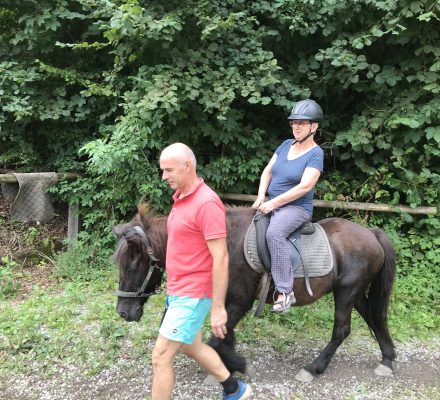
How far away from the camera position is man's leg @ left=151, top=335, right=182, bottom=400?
8.02 feet

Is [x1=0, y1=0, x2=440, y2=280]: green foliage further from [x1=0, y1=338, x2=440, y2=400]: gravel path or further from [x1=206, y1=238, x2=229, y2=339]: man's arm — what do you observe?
[x1=206, y1=238, x2=229, y2=339]: man's arm

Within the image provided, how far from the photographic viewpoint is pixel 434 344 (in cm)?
410

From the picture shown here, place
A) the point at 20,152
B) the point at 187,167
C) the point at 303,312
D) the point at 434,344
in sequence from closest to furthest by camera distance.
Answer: the point at 187,167 < the point at 434,344 < the point at 303,312 < the point at 20,152

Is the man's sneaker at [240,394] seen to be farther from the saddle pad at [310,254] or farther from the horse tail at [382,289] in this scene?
the horse tail at [382,289]

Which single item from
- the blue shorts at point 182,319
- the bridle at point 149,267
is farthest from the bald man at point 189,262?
the bridle at point 149,267

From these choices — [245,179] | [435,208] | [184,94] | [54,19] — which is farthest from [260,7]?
[435,208]

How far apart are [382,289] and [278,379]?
1.28 meters

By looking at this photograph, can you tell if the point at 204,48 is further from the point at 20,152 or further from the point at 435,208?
the point at 435,208

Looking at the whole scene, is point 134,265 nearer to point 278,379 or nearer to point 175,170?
point 175,170

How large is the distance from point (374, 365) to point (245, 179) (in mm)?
3064

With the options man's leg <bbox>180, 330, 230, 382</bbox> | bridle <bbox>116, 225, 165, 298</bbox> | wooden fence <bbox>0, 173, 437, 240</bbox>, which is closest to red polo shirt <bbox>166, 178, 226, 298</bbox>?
bridle <bbox>116, 225, 165, 298</bbox>

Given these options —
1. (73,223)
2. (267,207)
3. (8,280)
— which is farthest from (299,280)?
(73,223)

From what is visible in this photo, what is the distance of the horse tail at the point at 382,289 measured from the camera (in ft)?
11.5

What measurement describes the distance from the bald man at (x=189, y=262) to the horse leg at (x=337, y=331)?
58.3 inches
